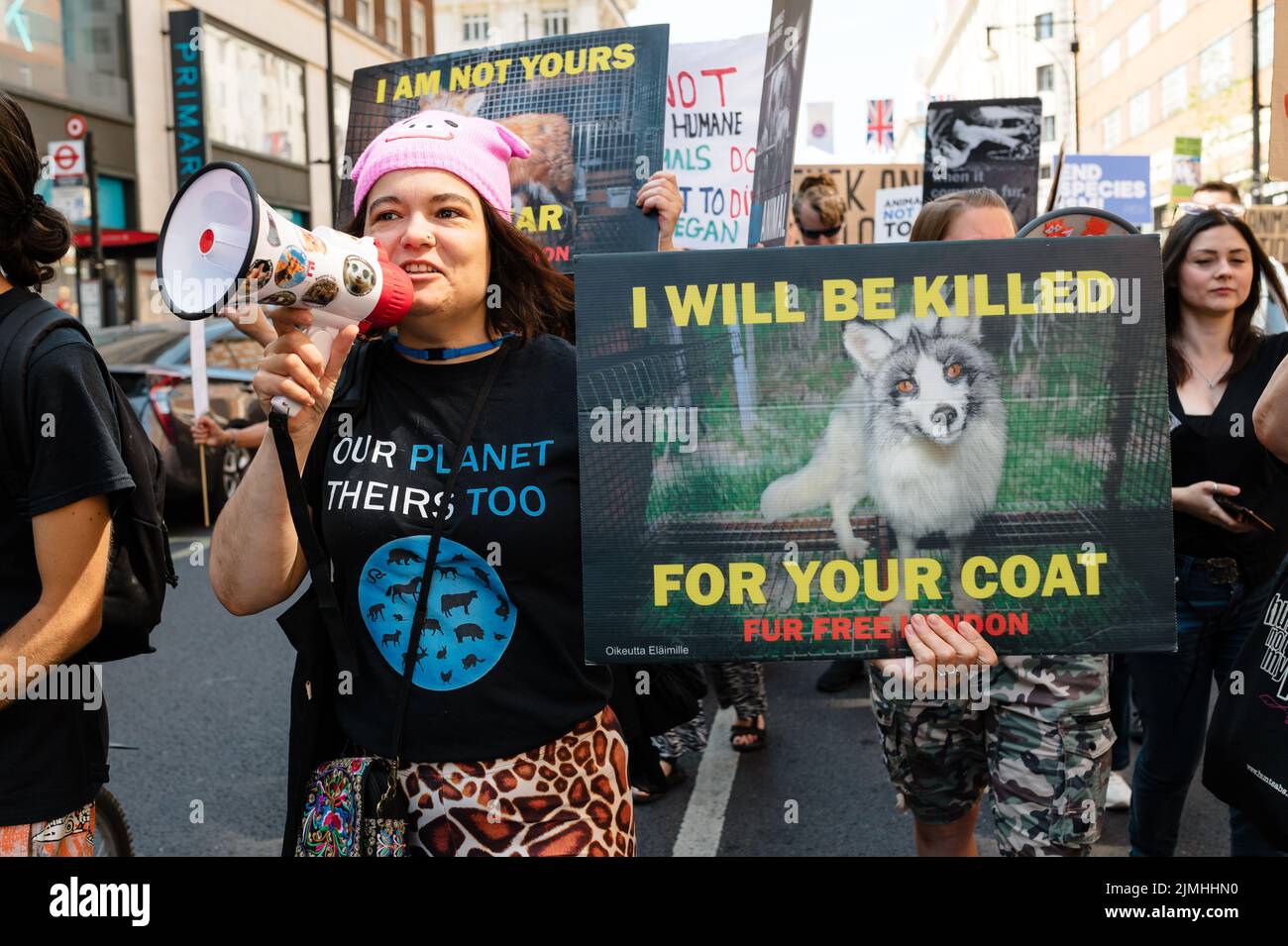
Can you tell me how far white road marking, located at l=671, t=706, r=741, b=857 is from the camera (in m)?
4.04

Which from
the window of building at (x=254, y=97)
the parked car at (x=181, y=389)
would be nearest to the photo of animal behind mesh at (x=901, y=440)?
the parked car at (x=181, y=389)

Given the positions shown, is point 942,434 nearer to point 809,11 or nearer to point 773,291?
point 773,291

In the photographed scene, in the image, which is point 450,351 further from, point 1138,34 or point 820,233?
point 1138,34

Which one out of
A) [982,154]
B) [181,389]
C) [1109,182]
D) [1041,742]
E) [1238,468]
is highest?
[1109,182]

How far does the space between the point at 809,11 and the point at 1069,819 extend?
2602mm

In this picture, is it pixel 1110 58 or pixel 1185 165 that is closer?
pixel 1185 165

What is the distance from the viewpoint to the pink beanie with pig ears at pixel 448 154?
1963mm

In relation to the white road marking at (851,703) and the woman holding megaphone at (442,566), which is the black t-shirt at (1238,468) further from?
the white road marking at (851,703)

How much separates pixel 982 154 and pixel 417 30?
3686 centimetres

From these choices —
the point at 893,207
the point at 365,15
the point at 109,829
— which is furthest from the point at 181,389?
the point at 365,15

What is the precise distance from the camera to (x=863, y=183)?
10414 millimetres

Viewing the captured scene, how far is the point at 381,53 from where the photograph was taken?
3597 centimetres

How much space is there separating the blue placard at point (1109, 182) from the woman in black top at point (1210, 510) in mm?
7943

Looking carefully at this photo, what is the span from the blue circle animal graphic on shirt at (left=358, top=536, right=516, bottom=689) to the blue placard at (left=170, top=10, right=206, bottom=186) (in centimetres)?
2528
